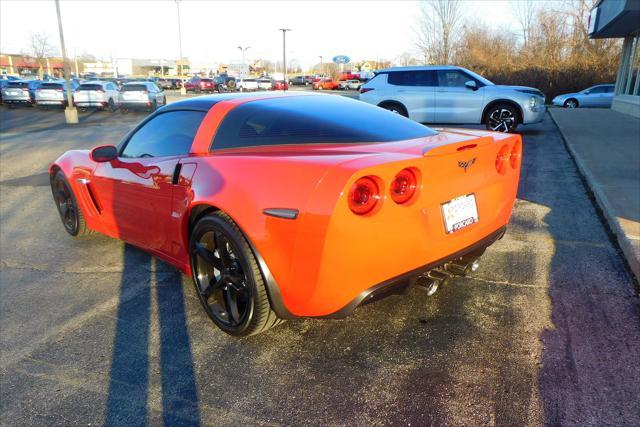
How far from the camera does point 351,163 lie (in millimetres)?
2223

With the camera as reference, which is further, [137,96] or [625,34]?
[137,96]

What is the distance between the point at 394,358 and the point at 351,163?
1122mm

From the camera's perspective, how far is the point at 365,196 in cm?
225

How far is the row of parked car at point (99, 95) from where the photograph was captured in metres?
22.4

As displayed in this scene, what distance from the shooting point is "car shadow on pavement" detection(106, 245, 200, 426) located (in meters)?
2.23

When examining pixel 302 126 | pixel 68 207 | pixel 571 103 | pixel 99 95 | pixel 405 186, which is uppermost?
pixel 99 95

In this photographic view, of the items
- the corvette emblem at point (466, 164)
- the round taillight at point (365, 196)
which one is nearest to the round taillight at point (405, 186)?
the round taillight at point (365, 196)

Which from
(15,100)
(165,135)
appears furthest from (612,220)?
(15,100)

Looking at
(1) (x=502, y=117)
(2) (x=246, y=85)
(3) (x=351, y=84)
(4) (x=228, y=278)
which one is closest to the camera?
(4) (x=228, y=278)

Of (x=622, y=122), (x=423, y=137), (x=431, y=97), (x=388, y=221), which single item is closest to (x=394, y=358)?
(x=388, y=221)

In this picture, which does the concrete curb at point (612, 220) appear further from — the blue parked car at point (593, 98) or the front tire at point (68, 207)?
the blue parked car at point (593, 98)

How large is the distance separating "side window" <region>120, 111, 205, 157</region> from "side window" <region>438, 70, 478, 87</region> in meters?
9.21

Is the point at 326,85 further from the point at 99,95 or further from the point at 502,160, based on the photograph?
the point at 502,160

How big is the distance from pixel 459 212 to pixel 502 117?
9459 millimetres
